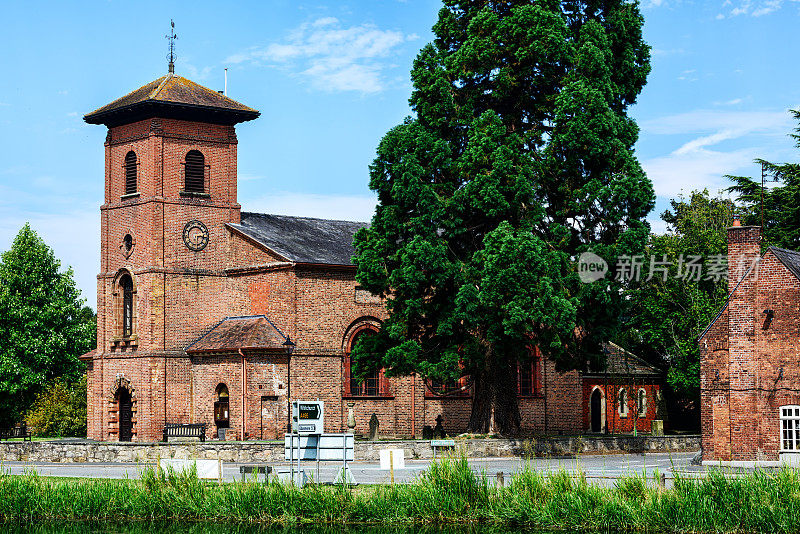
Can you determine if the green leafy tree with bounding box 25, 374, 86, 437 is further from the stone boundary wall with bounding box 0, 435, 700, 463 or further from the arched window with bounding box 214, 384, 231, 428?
the stone boundary wall with bounding box 0, 435, 700, 463

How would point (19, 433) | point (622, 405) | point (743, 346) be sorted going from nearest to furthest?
point (743, 346) → point (19, 433) → point (622, 405)

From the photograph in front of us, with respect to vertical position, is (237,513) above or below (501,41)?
below

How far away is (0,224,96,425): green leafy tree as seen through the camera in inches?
2363

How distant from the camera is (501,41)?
38.9 m

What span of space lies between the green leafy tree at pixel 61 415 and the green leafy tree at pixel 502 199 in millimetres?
23144

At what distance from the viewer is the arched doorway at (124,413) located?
48.4 m

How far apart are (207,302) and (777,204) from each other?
30.6 metres

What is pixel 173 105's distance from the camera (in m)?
48.0

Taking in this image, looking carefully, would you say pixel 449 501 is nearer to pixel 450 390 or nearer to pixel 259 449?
pixel 259 449

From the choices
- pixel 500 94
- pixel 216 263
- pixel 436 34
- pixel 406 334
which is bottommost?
pixel 406 334

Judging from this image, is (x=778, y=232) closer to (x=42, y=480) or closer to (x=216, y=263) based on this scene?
(x=216, y=263)

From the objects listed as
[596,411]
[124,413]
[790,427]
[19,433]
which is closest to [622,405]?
[596,411]

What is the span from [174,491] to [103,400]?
26281 mm

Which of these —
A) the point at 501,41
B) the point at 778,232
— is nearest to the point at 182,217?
the point at 501,41
